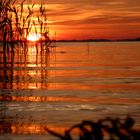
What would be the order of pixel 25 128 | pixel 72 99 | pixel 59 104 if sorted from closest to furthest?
pixel 25 128 → pixel 59 104 → pixel 72 99

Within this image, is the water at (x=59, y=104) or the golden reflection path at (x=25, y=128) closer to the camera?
the golden reflection path at (x=25, y=128)

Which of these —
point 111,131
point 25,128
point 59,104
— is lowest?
point 25,128

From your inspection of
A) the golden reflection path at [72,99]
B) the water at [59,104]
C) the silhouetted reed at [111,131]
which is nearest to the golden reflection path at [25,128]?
the water at [59,104]

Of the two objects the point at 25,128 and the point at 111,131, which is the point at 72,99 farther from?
the point at 111,131

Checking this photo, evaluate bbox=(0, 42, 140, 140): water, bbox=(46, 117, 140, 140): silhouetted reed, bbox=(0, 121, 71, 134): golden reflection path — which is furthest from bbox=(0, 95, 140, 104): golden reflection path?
bbox=(46, 117, 140, 140): silhouetted reed

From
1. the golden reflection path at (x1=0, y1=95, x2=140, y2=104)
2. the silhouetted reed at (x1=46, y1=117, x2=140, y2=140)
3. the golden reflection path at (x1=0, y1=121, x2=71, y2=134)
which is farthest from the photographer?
the golden reflection path at (x1=0, y1=95, x2=140, y2=104)

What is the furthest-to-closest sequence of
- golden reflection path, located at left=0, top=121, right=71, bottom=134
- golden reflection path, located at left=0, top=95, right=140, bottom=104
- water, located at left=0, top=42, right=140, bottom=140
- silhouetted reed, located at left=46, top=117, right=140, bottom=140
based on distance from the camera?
golden reflection path, located at left=0, top=95, right=140, bottom=104 → water, located at left=0, top=42, right=140, bottom=140 → golden reflection path, located at left=0, top=121, right=71, bottom=134 → silhouetted reed, located at left=46, top=117, right=140, bottom=140

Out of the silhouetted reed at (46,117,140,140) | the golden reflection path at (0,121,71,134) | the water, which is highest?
the silhouetted reed at (46,117,140,140)

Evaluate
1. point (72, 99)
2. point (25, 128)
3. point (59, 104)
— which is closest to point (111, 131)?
point (25, 128)

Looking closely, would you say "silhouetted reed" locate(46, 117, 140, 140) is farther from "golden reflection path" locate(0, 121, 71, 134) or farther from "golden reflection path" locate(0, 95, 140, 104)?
"golden reflection path" locate(0, 95, 140, 104)

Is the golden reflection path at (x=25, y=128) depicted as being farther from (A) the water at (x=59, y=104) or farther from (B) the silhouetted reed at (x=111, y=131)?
(B) the silhouetted reed at (x=111, y=131)

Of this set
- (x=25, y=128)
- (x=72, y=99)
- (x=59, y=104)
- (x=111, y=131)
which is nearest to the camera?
(x=111, y=131)

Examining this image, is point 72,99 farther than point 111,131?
Yes

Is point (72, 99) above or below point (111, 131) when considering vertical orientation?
below
